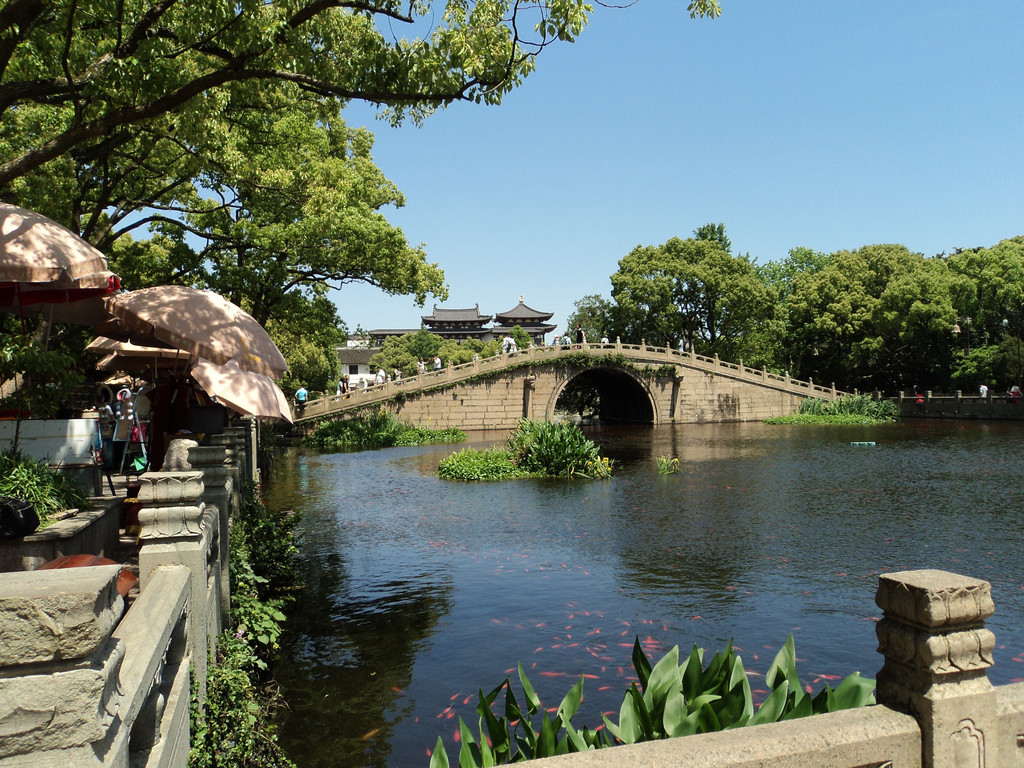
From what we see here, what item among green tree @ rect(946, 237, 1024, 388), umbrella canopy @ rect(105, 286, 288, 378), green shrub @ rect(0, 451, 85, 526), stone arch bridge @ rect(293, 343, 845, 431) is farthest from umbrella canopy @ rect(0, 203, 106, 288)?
green tree @ rect(946, 237, 1024, 388)

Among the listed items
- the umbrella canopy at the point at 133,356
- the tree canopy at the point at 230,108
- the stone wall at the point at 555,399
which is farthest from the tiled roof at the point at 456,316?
the umbrella canopy at the point at 133,356

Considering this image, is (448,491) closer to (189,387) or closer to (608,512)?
(608,512)

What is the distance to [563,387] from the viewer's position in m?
36.8

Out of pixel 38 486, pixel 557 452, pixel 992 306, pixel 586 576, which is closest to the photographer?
pixel 38 486

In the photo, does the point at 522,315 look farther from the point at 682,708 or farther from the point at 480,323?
the point at 682,708

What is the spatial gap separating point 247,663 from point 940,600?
4.18 metres

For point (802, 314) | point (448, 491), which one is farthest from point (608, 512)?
point (802, 314)

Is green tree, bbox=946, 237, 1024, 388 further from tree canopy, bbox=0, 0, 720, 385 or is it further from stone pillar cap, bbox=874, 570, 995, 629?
stone pillar cap, bbox=874, 570, 995, 629

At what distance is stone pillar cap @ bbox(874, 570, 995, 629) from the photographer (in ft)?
8.46

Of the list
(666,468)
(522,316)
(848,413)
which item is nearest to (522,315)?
(522,316)

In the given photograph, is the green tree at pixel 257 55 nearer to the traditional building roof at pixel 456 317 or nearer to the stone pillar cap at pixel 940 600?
the stone pillar cap at pixel 940 600

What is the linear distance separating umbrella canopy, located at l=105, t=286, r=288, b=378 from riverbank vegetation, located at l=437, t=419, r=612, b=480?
961 centimetres

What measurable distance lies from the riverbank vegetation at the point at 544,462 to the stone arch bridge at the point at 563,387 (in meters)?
13.2

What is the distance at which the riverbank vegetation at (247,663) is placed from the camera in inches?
144
